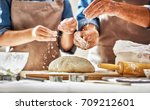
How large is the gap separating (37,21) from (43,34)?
0.07m

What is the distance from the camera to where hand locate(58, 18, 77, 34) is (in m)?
1.75

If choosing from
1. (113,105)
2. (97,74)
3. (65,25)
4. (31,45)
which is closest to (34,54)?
(31,45)

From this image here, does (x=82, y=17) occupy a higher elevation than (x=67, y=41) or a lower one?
higher

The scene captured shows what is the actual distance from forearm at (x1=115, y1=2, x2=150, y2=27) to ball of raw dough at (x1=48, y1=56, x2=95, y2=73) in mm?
296

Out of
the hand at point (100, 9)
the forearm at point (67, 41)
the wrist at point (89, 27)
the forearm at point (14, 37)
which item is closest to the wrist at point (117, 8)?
the hand at point (100, 9)

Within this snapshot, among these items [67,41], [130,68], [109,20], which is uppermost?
[109,20]

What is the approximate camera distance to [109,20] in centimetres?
177

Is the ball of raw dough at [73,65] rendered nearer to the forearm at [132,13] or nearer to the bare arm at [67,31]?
the bare arm at [67,31]

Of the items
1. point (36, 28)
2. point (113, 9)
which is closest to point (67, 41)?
point (36, 28)

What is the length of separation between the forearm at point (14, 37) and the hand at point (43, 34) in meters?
0.02

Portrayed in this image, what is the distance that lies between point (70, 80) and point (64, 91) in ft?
0.21

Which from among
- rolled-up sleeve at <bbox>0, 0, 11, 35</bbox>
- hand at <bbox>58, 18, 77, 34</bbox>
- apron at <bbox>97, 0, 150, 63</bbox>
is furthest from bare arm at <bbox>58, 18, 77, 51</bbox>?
rolled-up sleeve at <bbox>0, 0, 11, 35</bbox>

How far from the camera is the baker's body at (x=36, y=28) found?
174cm

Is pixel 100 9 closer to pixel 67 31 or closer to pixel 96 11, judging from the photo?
pixel 96 11
